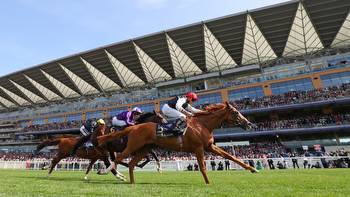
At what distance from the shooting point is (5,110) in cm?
7238

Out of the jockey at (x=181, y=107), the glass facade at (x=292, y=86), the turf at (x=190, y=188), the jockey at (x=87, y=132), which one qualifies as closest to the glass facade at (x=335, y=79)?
the glass facade at (x=292, y=86)

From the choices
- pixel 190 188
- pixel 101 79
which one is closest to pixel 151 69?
pixel 101 79

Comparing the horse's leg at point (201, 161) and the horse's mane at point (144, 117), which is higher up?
the horse's mane at point (144, 117)

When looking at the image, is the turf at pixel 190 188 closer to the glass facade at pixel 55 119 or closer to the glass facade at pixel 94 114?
the glass facade at pixel 94 114

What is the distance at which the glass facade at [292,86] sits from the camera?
36.9m

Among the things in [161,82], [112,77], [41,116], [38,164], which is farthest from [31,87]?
[38,164]

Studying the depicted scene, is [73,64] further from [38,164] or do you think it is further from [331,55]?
[331,55]

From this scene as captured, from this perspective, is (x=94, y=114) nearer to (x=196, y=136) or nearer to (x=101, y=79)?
(x=101, y=79)

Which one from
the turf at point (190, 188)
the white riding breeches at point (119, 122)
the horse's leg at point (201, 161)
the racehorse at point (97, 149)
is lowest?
the turf at point (190, 188)

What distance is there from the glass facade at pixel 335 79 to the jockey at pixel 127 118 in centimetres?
3531

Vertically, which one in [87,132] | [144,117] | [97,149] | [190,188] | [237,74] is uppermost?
[237,74]

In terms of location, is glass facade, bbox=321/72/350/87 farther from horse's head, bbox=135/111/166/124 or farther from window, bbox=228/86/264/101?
horse's head, bbox=135/111/166/124

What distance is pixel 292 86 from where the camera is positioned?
124 ft

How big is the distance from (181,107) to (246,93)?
35.6m
